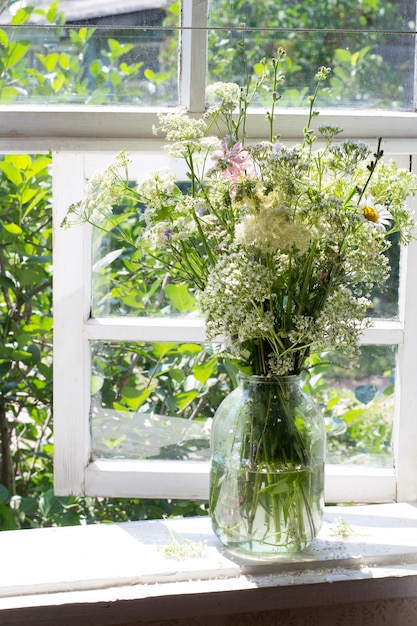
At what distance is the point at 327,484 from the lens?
1690mm

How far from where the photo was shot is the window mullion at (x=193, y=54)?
1556 mm

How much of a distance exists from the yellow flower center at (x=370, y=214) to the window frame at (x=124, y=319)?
0.40 m

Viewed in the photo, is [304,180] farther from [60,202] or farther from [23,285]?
[23,285]

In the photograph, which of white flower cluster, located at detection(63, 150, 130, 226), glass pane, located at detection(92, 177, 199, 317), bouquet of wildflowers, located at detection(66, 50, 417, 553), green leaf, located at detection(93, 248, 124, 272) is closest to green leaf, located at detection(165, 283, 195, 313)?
glass pane, located at detection(92, 177, 199, 317)

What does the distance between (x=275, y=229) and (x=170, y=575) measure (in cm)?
60

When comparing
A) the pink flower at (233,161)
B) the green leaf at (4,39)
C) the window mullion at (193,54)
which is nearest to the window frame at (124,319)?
the window mullion at (193,54)

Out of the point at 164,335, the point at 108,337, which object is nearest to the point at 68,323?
the point at 108,337

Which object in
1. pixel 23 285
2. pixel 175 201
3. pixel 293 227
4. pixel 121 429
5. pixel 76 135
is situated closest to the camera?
pixel 293 227

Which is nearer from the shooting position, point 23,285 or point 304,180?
point 304,180

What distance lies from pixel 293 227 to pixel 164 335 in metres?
0.54

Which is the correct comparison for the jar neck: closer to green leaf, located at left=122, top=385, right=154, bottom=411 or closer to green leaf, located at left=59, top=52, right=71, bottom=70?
green leaf, located at left=122, top=385, right=154, bottom=411

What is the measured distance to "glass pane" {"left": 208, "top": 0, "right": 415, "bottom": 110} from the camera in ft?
5.24

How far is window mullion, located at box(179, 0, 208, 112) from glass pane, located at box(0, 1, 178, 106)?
27 mm

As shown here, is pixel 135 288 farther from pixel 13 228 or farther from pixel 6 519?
pixel 6 519
